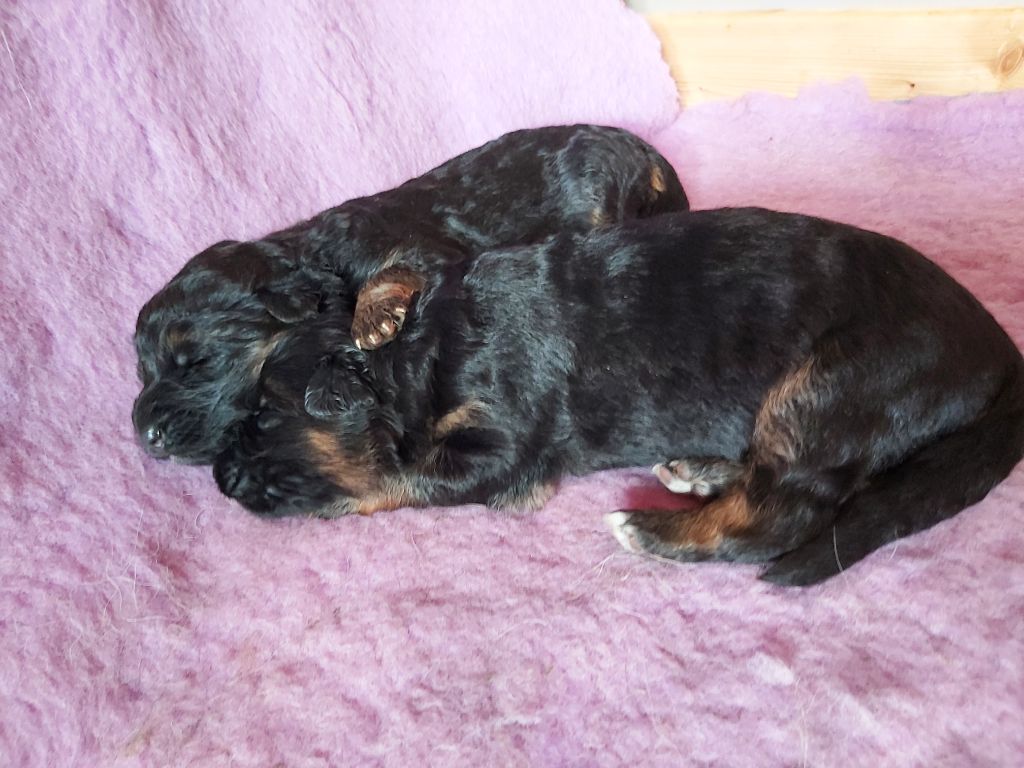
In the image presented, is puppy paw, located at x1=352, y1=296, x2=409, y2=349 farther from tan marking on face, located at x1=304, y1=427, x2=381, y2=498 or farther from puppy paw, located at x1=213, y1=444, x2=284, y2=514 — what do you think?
puppy paw, located at x1=213, y1=444, x2=284, y2=514

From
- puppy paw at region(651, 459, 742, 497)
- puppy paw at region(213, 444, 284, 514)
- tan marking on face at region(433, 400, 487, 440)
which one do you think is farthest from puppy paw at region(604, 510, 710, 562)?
puppy paw at region(213, 444, 284, 514)

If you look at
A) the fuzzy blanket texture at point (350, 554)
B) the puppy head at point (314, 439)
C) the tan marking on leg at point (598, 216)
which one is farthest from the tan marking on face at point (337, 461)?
the tan marking on leg at point (598, 216)

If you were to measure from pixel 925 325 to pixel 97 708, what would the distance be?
179 cm

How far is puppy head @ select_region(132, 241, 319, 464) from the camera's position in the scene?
77.3 inches

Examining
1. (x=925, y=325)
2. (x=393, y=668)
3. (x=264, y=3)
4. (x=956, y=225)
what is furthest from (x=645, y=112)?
(x=393, y=668)

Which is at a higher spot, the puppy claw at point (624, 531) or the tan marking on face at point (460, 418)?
the tan marking on face at point (460, 418)

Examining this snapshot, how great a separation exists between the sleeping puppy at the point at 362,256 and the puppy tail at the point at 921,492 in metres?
1.07

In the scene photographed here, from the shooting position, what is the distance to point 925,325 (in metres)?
1.66

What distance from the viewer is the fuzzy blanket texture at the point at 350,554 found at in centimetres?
147

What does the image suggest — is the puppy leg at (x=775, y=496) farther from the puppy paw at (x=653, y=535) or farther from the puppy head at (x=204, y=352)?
the puppy head at (x=204, y=352)

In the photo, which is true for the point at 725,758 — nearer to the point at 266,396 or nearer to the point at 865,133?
the point at 266,396

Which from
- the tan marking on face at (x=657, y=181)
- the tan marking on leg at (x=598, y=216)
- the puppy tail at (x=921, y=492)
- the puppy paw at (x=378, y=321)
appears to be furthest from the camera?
the tan marking on face at (x=657, y=181)

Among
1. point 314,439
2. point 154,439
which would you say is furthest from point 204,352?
point 314,439

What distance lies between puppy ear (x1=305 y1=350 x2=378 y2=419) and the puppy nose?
0.38 meters
